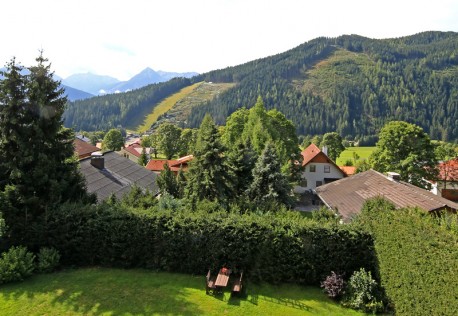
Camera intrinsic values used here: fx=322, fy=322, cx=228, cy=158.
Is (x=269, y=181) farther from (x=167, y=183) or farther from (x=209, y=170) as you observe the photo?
(x=167, y=183)

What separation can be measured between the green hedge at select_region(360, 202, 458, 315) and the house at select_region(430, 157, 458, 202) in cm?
3228

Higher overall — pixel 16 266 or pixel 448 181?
pixel 448 181

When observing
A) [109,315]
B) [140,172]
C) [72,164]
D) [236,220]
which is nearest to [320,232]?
[236,220]

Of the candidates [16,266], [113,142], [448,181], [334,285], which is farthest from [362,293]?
[113,142]

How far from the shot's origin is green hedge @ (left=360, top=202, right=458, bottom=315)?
27.1 feet

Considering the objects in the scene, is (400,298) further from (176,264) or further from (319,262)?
(176,264)

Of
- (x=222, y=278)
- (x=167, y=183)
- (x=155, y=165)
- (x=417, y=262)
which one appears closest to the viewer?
(x=417, y=262)

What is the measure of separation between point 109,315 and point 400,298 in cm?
986

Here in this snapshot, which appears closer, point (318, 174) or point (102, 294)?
point (102, 294)

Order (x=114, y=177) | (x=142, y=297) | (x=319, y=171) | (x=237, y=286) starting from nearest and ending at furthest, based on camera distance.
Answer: (x=142, y=297), (x=237, y=286), (x=114, y=177), (x=319, y=171)

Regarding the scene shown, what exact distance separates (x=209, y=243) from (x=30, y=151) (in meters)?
9.80

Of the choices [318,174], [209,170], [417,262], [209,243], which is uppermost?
[209,170]

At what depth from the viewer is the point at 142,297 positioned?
1241cm

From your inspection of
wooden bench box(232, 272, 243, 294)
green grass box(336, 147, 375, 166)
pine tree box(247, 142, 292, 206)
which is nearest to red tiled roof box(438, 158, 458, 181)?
pine tree box(247, 142, 292, 206)
